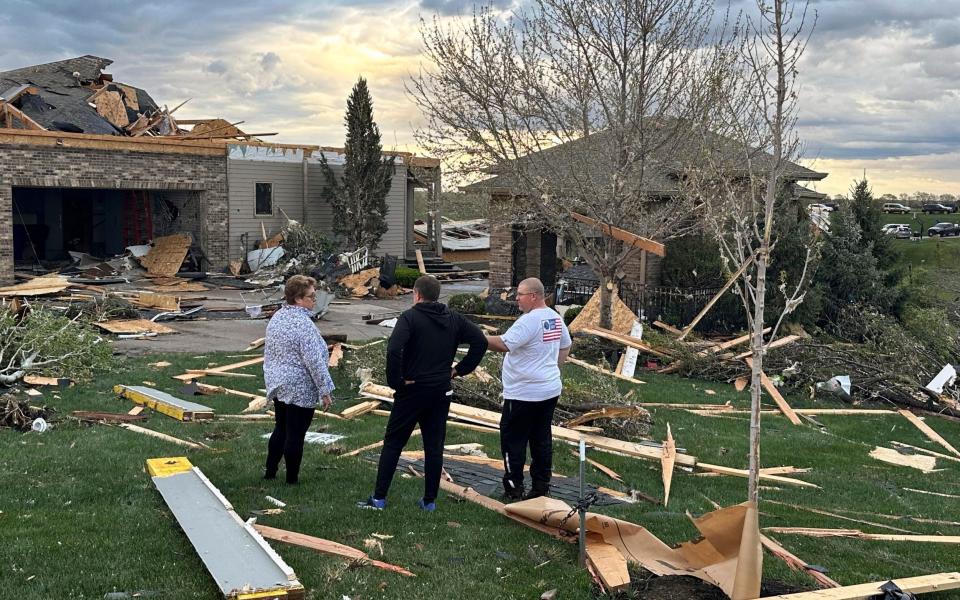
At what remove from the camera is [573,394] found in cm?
1094

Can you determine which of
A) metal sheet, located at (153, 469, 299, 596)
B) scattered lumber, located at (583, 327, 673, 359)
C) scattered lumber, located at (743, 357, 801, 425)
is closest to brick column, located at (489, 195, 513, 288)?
scattered lumber, located at (583, 327, 673, 359)

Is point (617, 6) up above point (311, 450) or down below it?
above

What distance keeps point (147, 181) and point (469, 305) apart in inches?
521

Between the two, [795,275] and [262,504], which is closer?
[262,504]

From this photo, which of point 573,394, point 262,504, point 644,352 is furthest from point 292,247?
point 262,504

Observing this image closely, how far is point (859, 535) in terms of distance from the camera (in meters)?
6.79

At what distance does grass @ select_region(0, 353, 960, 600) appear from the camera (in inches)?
200

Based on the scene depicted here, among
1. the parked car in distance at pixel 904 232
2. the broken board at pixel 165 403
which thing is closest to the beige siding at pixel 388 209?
the broken board at pixel 165 403

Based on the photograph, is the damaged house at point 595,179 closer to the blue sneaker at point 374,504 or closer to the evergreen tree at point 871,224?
the evergreen tree at point 871,224

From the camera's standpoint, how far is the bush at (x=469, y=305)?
2189cm

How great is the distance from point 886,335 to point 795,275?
2.74 meters

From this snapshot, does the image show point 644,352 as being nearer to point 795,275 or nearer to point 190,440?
point 795,275

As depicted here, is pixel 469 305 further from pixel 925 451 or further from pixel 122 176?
pixel 122 176

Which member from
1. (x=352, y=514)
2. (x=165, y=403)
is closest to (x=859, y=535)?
(x=352, y=514)
